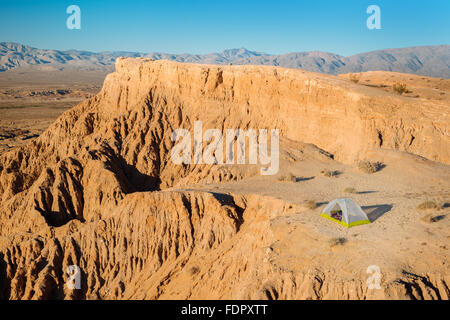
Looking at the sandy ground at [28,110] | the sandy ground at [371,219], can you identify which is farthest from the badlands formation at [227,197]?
the sandy ground at [28,110]

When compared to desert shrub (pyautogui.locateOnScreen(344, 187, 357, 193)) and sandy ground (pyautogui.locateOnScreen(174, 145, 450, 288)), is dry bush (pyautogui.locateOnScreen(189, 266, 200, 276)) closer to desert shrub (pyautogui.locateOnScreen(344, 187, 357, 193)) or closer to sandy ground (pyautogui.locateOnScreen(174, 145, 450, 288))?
sandy ground (pyautogui.locateOnScreen(174, 145, 450, 288))

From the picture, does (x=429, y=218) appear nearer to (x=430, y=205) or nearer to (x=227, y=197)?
(x=430, y=205)

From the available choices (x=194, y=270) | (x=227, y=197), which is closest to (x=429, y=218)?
(x=227, y=197)

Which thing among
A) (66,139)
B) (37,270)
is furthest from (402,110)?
(66,139)

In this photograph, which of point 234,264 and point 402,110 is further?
point 402,110

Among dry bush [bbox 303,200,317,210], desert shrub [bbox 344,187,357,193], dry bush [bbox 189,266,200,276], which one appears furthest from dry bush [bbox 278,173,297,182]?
dry bush [bbox 189,266,200,276]

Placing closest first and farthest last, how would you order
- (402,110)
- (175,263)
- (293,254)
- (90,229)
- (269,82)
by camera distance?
(293,254), (175,263), (90,229), (402,110), (269,82)

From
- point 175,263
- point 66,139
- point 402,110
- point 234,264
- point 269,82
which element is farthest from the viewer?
point 66,139
